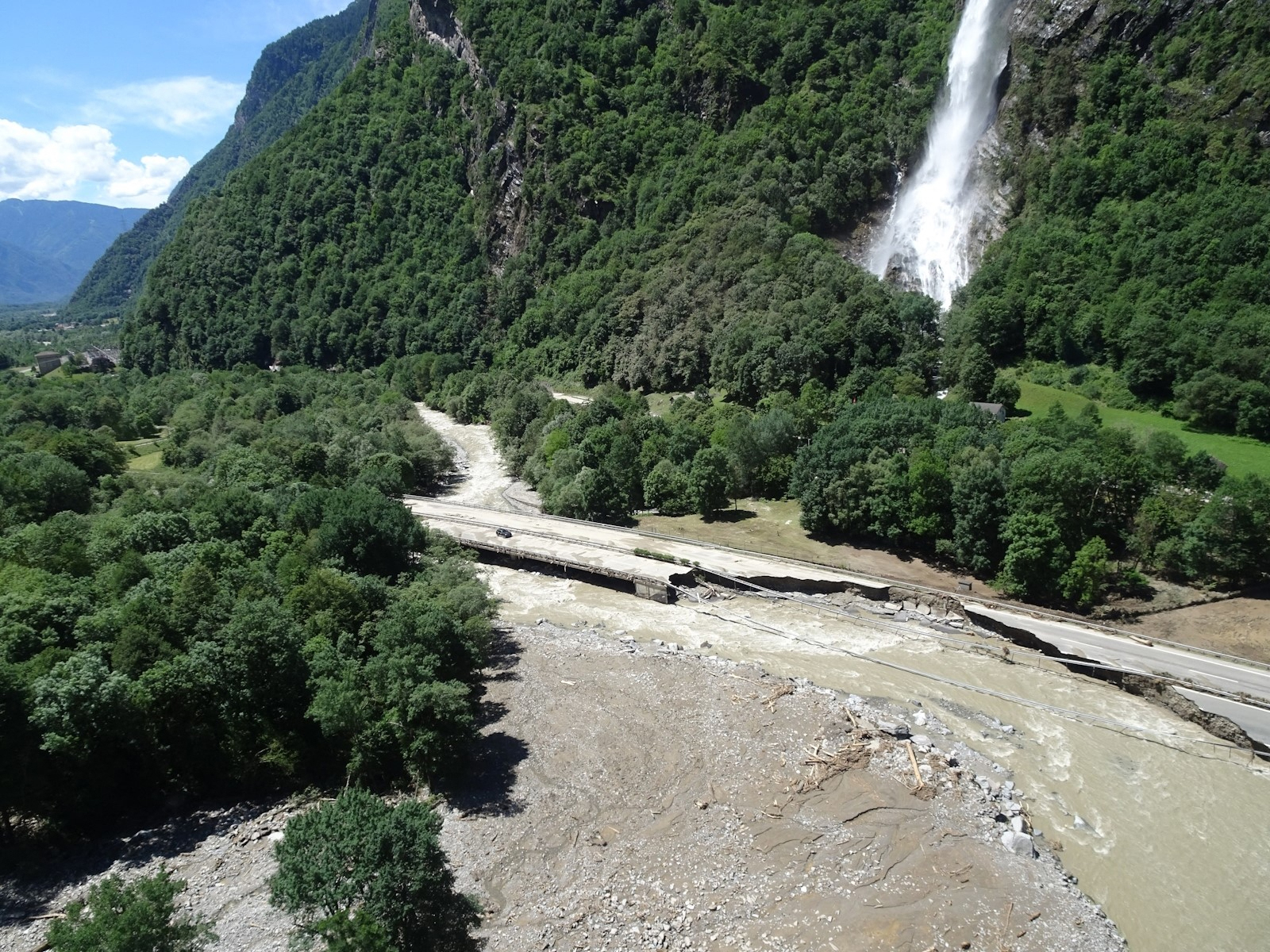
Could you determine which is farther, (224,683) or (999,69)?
(999,69)

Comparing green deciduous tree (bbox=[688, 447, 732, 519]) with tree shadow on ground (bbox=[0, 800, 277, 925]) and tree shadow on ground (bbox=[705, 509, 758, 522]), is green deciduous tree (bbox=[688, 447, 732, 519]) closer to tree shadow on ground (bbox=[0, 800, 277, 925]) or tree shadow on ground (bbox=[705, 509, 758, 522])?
tree shadow on ground (bbox=[705, 509, 758, 522])

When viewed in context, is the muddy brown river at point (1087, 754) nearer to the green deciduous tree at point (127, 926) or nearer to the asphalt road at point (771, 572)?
the asphalt road at point (771, 572)

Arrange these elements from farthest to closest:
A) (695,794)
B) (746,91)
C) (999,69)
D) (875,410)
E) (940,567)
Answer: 1. (746,91)
2. (999,69)
3. (875,410)
4. (940,567)
5. (695,794)

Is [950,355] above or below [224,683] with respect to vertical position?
above

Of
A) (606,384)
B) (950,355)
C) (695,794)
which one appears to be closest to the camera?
(695,794)

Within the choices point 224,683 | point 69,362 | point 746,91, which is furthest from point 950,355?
point 69,362

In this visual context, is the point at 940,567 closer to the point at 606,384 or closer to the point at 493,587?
the point at 493,587

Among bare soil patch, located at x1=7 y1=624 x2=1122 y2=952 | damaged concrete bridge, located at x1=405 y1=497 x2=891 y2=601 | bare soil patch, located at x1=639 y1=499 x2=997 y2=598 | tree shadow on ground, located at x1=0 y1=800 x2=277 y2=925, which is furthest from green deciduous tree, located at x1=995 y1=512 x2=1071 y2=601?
tree shadow on ground, located at x1=0 y1=800 x2=277 y2=925

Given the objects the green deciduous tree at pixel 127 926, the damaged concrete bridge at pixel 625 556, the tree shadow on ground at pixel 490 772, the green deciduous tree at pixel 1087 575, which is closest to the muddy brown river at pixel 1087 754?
the damaged concrete bridge at pixel 625 556
